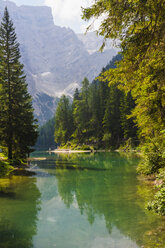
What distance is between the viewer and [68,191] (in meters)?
17.6

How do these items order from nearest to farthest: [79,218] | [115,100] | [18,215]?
1. [79,218]
2. [18,215]
3. [115,100]

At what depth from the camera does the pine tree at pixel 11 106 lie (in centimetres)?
3094

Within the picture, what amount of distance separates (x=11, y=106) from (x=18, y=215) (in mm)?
22174

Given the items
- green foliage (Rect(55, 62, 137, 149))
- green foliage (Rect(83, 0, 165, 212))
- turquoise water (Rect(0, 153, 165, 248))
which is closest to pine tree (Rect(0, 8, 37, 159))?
turquoise water (Rect(0, 153, 165, 248))

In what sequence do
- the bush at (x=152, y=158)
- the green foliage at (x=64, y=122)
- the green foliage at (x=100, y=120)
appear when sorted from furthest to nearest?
1. the green foliage at (x=64, y=122)
2. the green foliage at (x=100, y=120)
3. the bush at (x=152, y=158)

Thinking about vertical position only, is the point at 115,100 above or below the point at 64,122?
above

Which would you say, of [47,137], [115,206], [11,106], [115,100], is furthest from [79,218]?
[47,137]

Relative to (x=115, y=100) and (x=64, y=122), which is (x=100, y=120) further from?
(x=64, y=122)

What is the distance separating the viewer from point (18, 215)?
11.5m

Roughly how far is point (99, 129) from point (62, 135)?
63.1 feet

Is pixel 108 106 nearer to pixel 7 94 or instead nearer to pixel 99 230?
pixel 7 94

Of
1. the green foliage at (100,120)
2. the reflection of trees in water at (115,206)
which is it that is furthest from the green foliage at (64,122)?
the reflection of trees in water at (115,206)

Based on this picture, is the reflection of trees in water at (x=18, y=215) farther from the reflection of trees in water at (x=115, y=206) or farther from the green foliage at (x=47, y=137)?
the green foliage at (x=47, y=137)

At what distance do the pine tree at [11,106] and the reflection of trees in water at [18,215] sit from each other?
13.7 m
